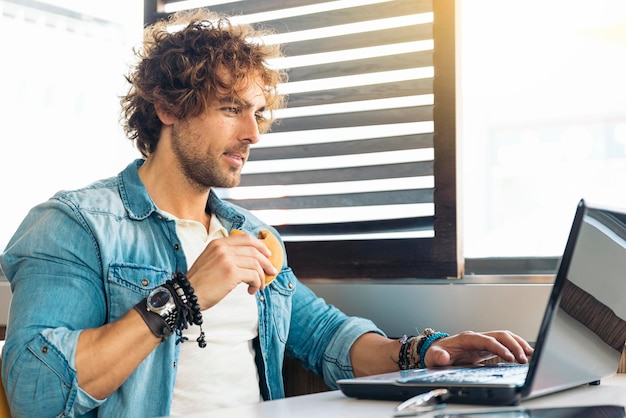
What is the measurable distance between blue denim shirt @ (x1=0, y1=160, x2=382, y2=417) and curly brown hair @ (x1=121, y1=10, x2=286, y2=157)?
161 millimetres

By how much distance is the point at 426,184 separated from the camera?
1.86 m

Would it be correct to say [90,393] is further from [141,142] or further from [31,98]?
[31,98]

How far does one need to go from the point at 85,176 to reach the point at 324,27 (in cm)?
96

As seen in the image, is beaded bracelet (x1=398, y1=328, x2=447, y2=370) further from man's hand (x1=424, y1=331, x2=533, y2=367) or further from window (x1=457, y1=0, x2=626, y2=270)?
window (x1=457, y1=0, x2=626, y2=270)

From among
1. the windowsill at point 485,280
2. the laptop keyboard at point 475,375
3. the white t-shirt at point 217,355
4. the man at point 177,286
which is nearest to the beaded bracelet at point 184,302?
the man at point 177,286

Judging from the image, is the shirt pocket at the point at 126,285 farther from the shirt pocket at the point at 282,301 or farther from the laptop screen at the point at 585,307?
the laptop screen at the point at 585,307

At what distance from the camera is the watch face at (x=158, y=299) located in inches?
51.7

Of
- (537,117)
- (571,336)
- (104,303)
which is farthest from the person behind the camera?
(537,117)

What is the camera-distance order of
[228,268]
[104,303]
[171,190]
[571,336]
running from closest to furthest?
[571,336] → [228,268] → [104,303] → [171,190]

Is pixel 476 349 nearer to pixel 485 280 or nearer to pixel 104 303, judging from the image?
pixel 485 280

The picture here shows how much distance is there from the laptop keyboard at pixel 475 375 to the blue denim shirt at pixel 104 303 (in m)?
0.51

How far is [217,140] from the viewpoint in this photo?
176cm

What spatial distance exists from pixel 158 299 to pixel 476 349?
1.82 ft

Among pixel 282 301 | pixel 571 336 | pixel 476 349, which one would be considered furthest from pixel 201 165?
pixel 571 336
